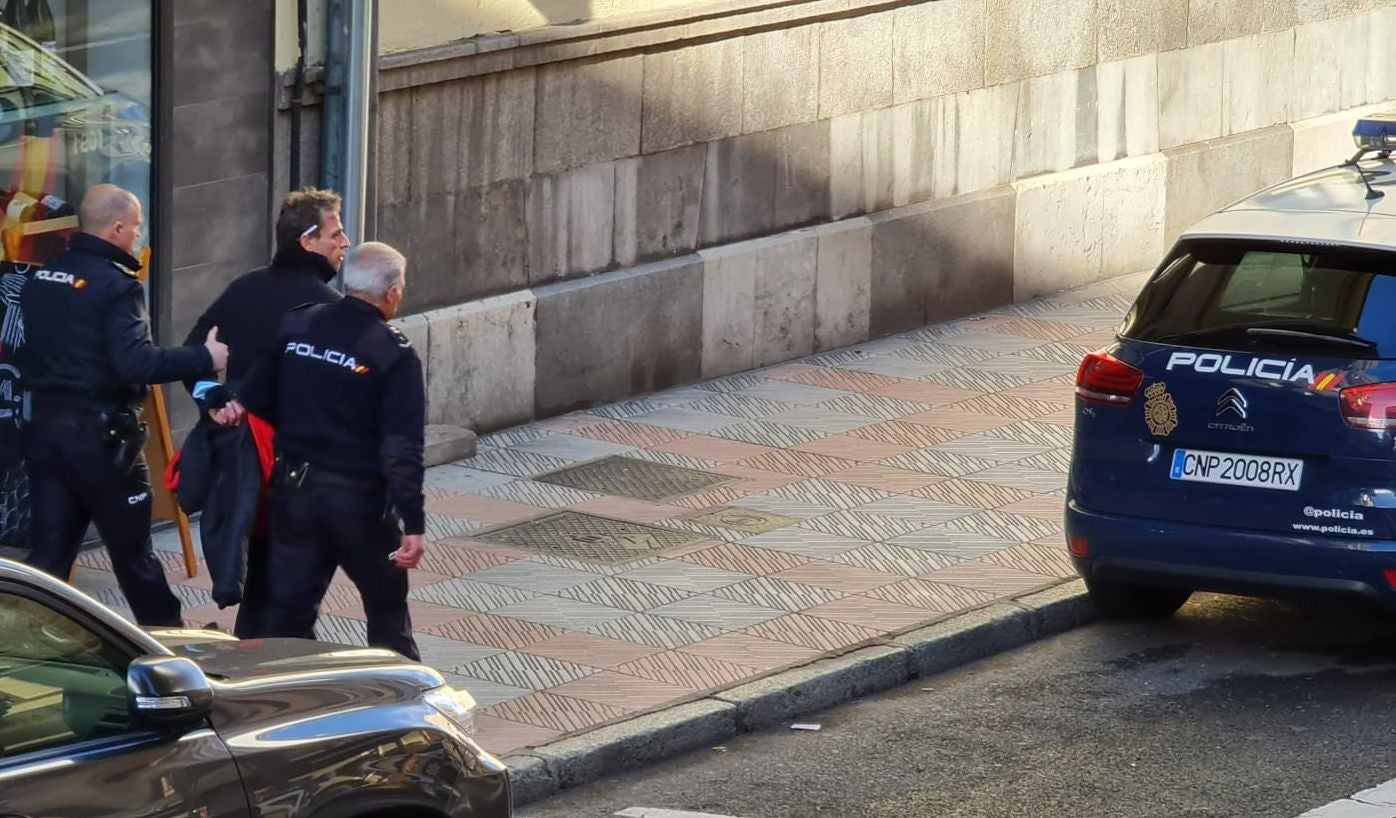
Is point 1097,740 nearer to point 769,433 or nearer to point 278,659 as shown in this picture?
point 278,659

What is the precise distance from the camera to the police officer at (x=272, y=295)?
7.78m

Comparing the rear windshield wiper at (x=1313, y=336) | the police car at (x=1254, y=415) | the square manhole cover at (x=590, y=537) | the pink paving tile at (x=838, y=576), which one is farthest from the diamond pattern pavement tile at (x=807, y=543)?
the rear windshield wiper at (x=1313, y=336)

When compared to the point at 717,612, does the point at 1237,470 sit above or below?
above

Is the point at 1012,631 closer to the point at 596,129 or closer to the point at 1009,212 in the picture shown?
the point at 596,129

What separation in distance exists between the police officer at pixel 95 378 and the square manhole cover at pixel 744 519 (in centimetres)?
328

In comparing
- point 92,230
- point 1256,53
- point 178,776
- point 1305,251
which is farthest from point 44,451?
point 1256,53

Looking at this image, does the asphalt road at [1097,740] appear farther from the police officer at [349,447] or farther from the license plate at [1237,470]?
the police officer at [349,447]

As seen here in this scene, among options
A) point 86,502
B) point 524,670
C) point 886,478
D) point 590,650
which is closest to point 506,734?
point 524,670

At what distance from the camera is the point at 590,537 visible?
10.6 m

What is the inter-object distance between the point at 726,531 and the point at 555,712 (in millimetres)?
2594

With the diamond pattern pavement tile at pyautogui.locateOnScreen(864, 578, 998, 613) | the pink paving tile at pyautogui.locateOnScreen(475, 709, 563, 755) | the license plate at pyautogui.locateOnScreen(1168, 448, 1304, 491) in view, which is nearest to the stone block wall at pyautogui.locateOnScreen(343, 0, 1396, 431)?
the diamond pattern pavement tile at pyautogui.locateOnScreen(864, 578, 998, 613)

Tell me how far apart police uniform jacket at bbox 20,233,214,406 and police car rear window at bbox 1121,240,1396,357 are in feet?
11.5

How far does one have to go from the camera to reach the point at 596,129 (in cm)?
1291

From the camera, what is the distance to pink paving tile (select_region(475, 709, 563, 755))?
7.83 metres
